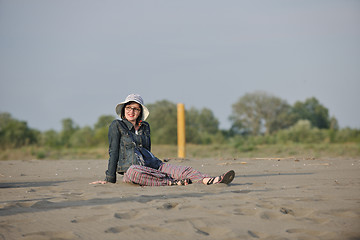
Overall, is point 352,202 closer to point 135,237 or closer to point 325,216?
point 325,216

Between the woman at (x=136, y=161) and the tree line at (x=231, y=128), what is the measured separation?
18729 mm

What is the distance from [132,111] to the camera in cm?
632

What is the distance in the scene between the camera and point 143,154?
6266mm

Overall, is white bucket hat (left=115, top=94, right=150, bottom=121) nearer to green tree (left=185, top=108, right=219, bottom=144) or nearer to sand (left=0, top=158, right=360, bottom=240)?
sand (left=0, top=158, right=360, bottom=240)

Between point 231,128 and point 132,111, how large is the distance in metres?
33.1

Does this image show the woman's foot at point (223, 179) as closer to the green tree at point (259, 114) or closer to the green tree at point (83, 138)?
the green tree at point (83, 138)

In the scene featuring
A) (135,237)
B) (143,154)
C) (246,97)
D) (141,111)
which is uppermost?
(246,97)

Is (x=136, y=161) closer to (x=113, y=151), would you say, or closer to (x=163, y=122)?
(x=113, y=151)

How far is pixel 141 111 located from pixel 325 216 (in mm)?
3390

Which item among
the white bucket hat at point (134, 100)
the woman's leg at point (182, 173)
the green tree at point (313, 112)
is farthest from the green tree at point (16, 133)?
the green tree at point (313, 112)

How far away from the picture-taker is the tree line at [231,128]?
95.3 ft

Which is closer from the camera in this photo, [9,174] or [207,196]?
[207,196]

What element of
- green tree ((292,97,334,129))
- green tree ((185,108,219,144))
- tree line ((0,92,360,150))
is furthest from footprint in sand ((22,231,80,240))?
green tree ((292,97,334,129))

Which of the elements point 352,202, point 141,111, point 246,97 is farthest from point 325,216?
point 246,97
